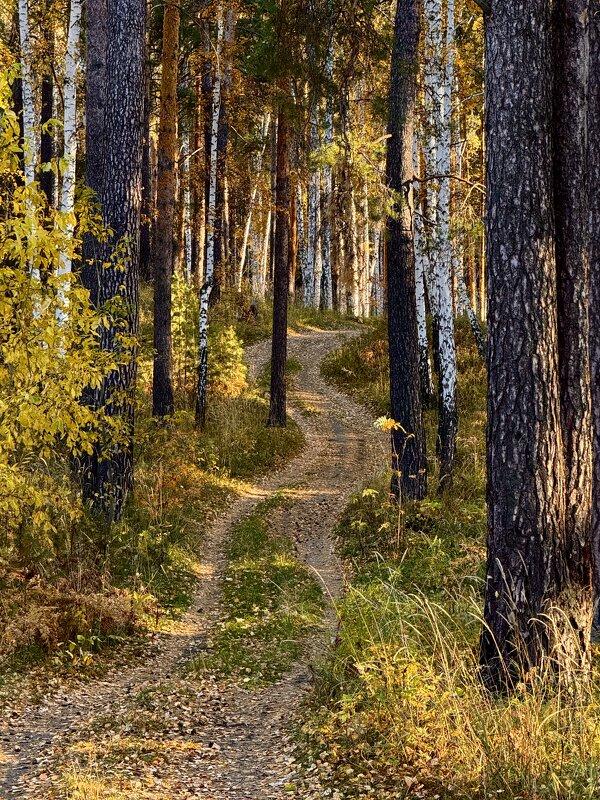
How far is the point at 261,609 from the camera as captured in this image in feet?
27.4

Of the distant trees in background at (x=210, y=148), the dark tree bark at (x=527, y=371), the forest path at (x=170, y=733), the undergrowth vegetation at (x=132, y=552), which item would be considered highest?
the distant trees in background at (x=210, y=148)

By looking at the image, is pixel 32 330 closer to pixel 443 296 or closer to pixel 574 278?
pixel 574 278

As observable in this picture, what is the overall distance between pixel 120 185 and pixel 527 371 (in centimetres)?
695

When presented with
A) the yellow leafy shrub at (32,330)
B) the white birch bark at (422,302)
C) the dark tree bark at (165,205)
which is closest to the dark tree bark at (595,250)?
the yellow leafy shrub at (32,330)

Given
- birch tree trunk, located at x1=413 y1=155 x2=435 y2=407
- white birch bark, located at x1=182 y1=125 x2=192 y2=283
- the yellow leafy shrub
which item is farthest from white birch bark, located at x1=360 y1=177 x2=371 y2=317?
the yellow leafy shrub

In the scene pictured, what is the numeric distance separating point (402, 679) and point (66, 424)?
321cm

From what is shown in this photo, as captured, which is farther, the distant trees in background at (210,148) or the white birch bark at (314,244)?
the white birch bark at (314,244)

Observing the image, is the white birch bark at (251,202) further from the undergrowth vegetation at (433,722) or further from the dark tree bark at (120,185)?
the undergrowth vegetation at (433,722)

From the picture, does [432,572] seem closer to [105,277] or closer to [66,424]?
[66,424]

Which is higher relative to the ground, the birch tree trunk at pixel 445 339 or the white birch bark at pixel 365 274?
the white birch bark at pixel 365 274

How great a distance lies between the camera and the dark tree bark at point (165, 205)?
14.4 m

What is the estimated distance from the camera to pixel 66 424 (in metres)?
5.86

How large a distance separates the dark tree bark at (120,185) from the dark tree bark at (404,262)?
3.76 meters

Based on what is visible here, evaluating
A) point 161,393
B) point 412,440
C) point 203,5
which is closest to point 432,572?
point 412,440
